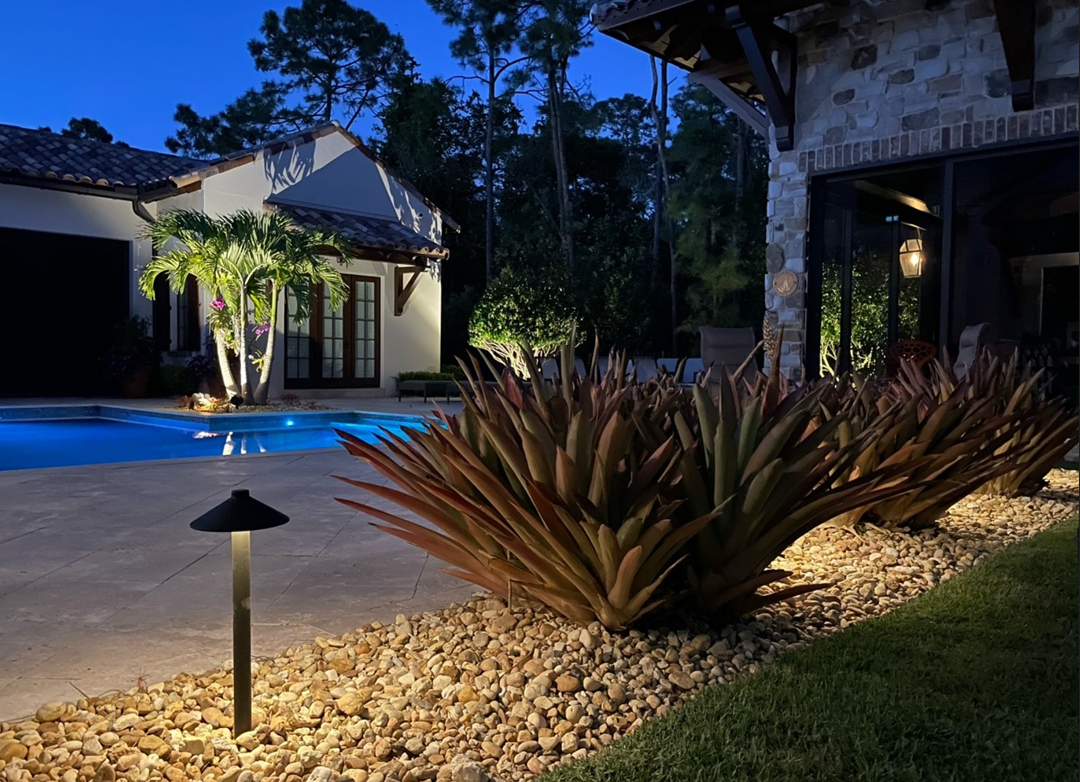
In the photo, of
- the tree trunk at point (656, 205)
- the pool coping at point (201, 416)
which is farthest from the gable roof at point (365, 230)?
the tree trunk at point (656, 205)

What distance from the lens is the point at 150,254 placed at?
1246 cm

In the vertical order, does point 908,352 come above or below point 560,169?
below

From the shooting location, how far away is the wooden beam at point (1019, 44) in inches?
226

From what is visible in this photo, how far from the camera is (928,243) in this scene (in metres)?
7.20

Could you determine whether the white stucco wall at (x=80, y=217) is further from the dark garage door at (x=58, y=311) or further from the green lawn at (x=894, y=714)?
the green lawn at (x=894, y=714)

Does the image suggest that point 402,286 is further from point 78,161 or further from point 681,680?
point 681,680

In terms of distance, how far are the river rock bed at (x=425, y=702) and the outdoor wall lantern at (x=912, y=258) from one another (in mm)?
5638

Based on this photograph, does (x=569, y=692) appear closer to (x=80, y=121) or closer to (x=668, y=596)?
(x=668, y=596)

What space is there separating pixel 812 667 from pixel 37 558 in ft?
9.30

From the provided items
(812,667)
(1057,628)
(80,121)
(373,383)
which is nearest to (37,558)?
(812,667)

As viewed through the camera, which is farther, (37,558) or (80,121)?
(80,121)

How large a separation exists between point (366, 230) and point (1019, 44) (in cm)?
926

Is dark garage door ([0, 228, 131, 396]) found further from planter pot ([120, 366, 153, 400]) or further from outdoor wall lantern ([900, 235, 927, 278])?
outdoor wall lantern ([900, 235, 927, 278])

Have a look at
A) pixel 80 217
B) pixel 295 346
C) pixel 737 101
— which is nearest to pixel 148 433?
pixel 295 346
